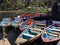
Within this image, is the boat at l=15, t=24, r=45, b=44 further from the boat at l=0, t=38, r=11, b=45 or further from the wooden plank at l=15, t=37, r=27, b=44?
the boat at l=0, t=38, r=11, b=45

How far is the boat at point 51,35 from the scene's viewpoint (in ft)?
71.6

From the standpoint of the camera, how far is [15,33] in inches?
1114

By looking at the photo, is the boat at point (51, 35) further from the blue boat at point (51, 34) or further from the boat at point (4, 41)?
the boat at point (4, 41)

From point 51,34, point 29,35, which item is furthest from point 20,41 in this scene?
point 51,34

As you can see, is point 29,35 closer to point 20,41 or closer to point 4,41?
point 20,41

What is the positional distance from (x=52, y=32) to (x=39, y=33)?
4.30 ft

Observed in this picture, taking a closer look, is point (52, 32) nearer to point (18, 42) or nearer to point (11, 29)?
point (18, 42)

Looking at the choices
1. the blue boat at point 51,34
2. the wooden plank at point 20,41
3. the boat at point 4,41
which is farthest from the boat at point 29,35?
the boat at point 4,41

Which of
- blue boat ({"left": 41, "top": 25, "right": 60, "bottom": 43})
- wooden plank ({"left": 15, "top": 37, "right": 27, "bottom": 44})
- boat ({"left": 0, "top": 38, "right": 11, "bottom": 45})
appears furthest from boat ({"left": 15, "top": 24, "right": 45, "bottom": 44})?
boat ({"left": 0, "top": 38, "right": 11, "bottom": 45})

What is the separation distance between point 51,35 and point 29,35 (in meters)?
2.25

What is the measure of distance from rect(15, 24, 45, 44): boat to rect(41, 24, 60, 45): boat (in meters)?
0.70

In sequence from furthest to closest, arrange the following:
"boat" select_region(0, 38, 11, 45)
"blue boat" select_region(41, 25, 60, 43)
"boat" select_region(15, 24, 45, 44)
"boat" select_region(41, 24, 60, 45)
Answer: "boat" select_region(0, 38, 11, 45) < "boat" select_region(15, 24, 45, 44) < "blue boat" select_region(41, 25, 60, 43) < "boat" select_region(41, 24, 60, 45)

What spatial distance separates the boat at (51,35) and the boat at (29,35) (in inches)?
27.7

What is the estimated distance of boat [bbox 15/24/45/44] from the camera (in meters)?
22.7
